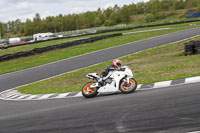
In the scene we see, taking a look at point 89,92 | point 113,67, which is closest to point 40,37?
point 89,92

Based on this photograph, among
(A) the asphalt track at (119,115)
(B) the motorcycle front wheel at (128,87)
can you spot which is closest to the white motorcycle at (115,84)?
(B) the motorcycle front wheel at (128,87)

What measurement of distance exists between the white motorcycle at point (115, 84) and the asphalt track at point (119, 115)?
482 mm

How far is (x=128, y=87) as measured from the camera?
10312mm

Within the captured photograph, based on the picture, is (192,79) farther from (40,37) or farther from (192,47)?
(40,37)

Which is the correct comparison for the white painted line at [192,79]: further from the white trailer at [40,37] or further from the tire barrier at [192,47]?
the white trailer at [40,37]

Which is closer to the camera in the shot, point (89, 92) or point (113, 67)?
point (113, 67)

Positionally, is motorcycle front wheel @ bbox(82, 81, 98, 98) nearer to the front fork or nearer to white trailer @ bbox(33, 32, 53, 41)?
the front fork

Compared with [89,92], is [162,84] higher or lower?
higher

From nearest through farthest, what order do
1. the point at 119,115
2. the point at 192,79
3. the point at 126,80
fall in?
1. the point at 119,115
2. the point at 126,80
3. the point at 192,79

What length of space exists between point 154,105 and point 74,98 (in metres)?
4.39

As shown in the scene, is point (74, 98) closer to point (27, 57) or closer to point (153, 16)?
point (27, 57)

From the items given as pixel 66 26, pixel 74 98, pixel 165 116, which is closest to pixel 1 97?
pixel 74 98

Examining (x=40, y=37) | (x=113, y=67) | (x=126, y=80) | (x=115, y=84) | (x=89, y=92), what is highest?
(x=40, y=37)

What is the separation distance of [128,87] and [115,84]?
535 mm
